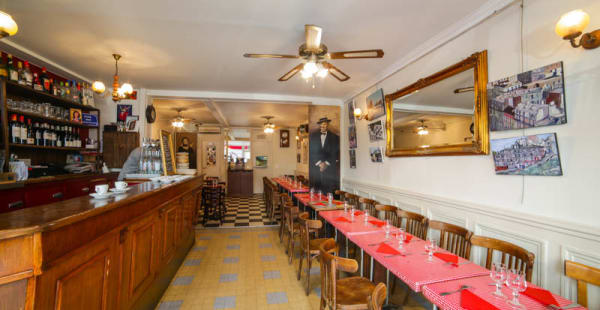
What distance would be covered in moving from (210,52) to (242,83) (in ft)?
4.99

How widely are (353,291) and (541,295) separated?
1286mm

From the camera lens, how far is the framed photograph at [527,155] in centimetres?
206

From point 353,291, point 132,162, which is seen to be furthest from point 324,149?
point 353,291

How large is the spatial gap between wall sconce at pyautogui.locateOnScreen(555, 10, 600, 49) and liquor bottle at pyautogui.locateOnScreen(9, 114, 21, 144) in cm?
628

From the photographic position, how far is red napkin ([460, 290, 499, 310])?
1389mm

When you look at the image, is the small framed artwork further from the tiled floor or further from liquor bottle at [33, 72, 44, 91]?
liquor bottle at [33, 72, 44, 91]

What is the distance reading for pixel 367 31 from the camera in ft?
10.4

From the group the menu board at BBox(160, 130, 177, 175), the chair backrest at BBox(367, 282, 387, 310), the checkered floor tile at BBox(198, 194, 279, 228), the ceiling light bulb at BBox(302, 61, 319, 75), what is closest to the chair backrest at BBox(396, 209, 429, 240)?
the chair backrest at BBox(367, 282, 387, 310)

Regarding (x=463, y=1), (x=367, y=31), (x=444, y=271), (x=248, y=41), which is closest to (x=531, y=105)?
(x=463, y=1)

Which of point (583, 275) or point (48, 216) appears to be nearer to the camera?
point (48, 216)

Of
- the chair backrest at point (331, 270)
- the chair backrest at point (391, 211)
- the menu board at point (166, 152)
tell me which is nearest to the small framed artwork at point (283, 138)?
the menu board at point (166, 152)

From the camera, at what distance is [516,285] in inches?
59.2

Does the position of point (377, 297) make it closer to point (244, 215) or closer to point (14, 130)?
point (14, 130)

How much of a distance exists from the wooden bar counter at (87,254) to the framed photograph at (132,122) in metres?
3.54
